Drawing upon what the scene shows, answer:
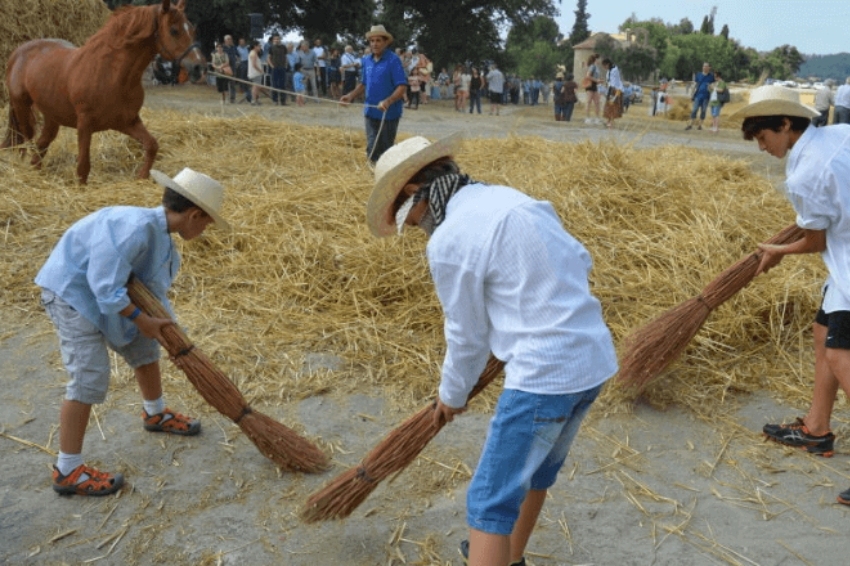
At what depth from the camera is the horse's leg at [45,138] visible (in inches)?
Answer: 310

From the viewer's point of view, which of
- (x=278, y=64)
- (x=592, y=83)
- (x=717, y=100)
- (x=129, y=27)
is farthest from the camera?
(x=278, y=64)

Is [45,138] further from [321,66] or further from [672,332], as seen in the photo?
[321,66]

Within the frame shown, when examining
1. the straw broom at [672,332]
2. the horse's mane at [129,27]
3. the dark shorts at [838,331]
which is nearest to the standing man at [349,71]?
the horse's mane at [129,27]

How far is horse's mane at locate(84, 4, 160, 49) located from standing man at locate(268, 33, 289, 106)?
35.6 ft

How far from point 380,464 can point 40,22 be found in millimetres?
12128

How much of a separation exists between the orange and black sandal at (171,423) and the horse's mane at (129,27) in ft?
→ 15.3

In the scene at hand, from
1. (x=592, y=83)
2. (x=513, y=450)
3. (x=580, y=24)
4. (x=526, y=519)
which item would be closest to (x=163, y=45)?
(x=526, y=519)

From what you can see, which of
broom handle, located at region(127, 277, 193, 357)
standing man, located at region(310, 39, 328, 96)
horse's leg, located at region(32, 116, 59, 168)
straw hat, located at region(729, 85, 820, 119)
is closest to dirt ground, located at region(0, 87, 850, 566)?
broom handle, located at region(127, 277, 193, 357)

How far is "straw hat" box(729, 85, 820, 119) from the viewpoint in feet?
10.4

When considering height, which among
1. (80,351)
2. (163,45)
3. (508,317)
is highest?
(163,45)

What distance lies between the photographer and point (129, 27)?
22.9 ft

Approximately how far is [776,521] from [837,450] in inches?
30.3

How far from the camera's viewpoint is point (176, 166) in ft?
27.7

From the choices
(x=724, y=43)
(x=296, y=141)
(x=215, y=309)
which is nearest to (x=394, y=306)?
(x=215, y=309)
